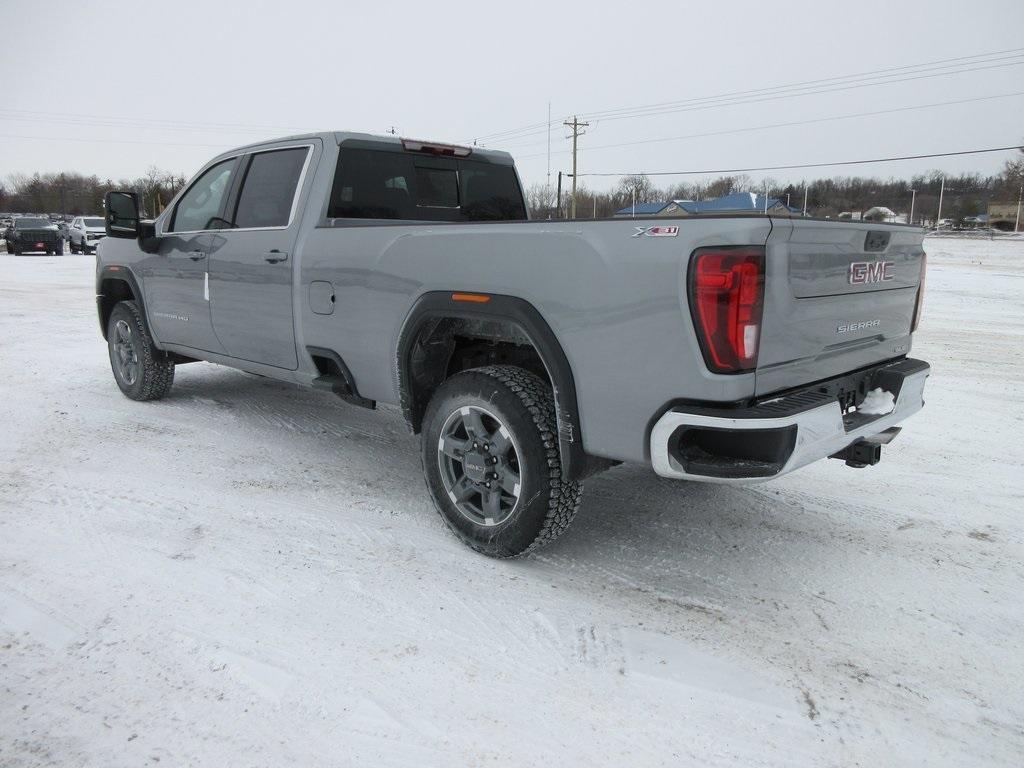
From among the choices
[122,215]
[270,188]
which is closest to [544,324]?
[270,188]

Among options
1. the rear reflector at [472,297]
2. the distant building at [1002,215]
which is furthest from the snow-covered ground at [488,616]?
the distant building at [1002,215]

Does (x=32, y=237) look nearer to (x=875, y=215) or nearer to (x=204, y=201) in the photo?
(x=204, y=201)

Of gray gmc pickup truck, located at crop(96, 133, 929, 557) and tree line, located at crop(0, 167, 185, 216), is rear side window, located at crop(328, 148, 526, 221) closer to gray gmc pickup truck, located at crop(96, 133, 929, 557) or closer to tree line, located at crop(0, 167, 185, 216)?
gray gmc pickup truck, located at crop(96, 133, 929, 557)

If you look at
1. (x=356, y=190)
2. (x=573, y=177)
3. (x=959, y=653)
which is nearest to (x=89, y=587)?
(x=356, y=190)

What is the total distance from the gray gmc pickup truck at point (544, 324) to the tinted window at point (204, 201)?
0.13 meters

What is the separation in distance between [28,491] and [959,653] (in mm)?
4536

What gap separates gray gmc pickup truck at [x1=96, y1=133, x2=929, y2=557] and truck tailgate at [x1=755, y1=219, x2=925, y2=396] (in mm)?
10

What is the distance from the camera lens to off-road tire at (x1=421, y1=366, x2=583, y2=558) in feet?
10.1

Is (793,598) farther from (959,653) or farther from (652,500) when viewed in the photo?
(652,500)

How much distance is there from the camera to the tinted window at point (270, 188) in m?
Answer: 4.42

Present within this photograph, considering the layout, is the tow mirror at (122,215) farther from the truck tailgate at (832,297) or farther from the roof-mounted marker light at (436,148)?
the truck tailgate at (832,297)

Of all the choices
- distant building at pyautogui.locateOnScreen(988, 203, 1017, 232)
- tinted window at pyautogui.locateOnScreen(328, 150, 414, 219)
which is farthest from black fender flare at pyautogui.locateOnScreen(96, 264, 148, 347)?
distant building at pyautogui.locateOnScreen(988, 203, 1017, 232)

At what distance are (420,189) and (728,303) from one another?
279cm

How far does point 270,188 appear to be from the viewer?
4.58 meters
